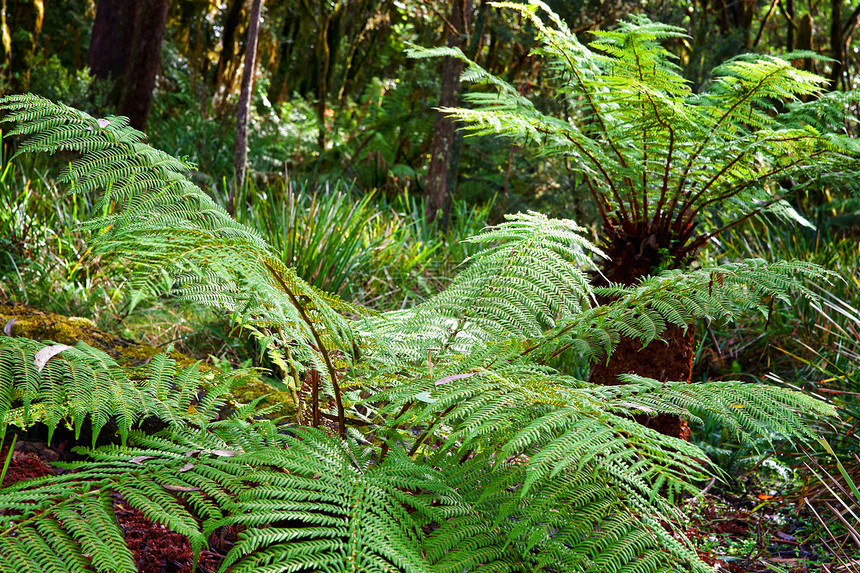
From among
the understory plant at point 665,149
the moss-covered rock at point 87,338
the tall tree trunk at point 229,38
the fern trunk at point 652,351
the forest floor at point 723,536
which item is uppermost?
the tall tree trunk at point 229,38

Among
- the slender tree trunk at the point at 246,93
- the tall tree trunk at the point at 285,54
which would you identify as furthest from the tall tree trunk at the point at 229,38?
the slender tree trunk at the point at 246,93

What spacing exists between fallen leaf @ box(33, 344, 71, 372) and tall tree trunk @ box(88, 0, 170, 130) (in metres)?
5.55

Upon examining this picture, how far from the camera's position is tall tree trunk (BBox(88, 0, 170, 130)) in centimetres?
647

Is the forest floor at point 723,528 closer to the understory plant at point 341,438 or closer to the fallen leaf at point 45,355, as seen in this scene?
the understory plant at point 341,438

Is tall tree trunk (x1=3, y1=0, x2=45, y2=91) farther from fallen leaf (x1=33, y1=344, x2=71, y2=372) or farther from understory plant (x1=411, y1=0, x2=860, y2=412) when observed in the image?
fallen leaf (x1=33, y1=344, x2=71, y2=372)

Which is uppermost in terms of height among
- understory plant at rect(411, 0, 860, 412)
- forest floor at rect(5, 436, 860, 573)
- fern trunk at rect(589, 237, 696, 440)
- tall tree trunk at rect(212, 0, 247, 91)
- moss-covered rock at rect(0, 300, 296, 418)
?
tall tree trunk at rect(212, 0, 247, 91)

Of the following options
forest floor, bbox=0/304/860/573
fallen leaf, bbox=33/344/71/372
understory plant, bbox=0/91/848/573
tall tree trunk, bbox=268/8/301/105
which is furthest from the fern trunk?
tall tree trunk, bbox=268/8/301/105

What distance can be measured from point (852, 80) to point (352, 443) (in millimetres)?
11475

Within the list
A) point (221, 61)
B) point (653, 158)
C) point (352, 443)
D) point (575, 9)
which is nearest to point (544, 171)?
point (575, 9)

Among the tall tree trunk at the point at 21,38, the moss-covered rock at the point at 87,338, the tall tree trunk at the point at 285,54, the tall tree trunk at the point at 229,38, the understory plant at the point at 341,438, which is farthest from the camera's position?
the tall tree trunk at the point at 285,54

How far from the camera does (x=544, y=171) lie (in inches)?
284

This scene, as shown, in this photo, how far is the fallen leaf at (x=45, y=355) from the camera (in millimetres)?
1219

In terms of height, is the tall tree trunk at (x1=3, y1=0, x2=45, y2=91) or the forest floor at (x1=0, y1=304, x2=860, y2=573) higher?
the tall tree trunk at (x1=3, y1=0, x2=45, y2=91)

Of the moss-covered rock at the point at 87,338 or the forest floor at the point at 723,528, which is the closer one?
the forest floor at the point at 723,528
